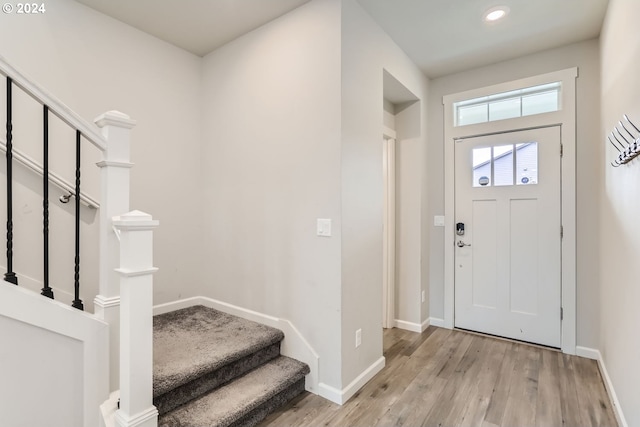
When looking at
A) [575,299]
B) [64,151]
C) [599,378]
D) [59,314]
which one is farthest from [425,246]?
[64,151]

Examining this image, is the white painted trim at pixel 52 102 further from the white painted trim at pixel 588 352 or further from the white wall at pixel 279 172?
the white painted trim at pixel 588 352

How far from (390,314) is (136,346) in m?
2.57

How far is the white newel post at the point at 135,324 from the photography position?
141cm

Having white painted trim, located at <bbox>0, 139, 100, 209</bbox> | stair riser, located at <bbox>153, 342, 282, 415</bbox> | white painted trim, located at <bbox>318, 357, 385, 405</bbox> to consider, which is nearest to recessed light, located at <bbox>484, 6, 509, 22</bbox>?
white painted trim, located at <bbox>318, 357, 385, 405</bbox>

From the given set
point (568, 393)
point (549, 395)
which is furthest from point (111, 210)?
point (568, 393)

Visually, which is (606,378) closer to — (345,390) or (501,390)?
(501,390)

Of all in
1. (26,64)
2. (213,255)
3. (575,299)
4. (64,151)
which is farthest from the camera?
(213,255)

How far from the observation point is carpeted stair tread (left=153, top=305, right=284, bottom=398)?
1.77 meters

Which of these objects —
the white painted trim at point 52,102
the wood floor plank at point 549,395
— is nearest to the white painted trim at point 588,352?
the wood floor plank at point 549,395

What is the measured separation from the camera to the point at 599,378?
2.33 metres

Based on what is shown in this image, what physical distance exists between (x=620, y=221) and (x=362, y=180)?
5.26 ft

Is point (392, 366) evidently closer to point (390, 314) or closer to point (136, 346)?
point (390, 314)

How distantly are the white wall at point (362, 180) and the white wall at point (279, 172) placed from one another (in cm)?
8

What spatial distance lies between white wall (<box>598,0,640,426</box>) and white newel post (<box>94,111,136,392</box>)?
2605 mm
